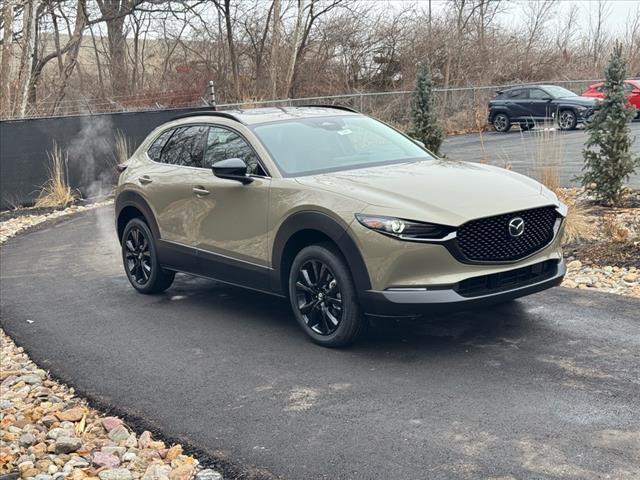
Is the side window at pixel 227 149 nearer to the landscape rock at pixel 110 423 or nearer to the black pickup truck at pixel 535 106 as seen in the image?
the landscape rock at pixel 110 423

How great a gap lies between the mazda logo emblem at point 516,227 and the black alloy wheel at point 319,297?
1.23 metres

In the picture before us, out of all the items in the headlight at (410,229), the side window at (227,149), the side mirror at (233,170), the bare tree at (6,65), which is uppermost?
the bare tree at (6,65)

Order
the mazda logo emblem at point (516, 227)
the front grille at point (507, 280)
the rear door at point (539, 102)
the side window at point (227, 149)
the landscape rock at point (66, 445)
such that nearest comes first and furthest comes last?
the landscape rock at point (66, 445) < the front grille at point (507, 280) < the mazda logo emblem at point (516, 227) < the side window at point (227, 149) < the rear door at point (539, 102)

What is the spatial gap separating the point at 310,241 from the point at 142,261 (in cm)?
267

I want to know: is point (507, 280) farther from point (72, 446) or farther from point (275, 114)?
point (72, 446)

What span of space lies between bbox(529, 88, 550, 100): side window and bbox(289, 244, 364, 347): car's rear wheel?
73.1 feet

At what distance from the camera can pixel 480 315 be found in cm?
646

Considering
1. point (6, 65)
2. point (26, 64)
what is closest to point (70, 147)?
point (6, 65)

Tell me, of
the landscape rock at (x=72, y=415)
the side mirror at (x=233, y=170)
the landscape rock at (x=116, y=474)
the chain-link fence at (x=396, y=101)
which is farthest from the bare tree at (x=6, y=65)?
the landscape rock at (x=116, y=474)

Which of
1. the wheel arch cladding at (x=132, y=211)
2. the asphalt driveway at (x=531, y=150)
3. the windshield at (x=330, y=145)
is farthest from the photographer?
the asphalt driveway at (x=531, y=150)

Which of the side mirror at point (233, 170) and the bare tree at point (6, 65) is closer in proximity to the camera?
the side mirror at point (233, 170)

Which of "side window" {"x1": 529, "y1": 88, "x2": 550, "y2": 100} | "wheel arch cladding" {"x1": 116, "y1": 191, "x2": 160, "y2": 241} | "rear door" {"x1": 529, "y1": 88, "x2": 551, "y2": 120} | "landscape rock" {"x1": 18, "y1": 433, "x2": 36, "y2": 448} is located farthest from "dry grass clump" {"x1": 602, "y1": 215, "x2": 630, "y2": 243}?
"side window" {"x1": 529, "y1": 88, "x2": 550, "y2": 100}

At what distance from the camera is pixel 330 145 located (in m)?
6.66

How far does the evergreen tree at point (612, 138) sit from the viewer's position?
9953 millimetres
